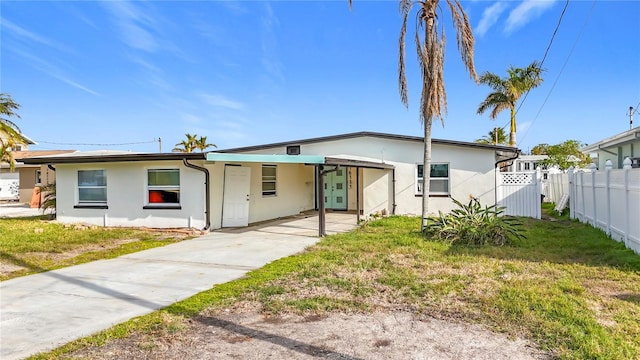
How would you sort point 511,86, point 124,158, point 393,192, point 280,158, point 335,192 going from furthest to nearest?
1. point 511,86
2. point 335,192
3. point 393,192
4. point 124,158
5. point 280,158

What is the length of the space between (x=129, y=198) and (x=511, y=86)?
23240 mm

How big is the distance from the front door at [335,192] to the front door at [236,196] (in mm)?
6043

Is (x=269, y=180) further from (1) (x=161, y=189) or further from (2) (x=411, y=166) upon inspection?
(2) (x=411, y=166)

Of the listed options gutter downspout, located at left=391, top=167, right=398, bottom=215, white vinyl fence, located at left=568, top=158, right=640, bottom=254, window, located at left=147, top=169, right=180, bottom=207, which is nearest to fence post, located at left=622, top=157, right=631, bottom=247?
white vinyl fence, located at left=568, top=158, right=640, bottom=254

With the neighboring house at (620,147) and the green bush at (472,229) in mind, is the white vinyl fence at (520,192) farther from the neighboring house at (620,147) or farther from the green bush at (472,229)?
the green bush at (472,229)

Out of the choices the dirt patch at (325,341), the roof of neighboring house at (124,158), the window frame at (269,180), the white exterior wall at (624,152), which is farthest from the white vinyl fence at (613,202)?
the window frame at (269,180)

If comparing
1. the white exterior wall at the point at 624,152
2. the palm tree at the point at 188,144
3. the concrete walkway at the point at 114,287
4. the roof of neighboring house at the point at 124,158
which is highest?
the palm tree at the point at 188,144

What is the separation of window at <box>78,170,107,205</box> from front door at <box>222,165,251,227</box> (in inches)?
162

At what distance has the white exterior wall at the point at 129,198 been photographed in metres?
11.5

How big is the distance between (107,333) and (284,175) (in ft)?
37.9

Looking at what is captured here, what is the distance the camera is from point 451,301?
478 cm

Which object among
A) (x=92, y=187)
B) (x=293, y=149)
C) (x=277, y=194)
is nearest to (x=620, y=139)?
(x=293, y=149)

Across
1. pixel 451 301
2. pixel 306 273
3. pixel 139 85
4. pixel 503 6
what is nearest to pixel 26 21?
pixel 139 85

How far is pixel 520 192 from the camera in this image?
13.9 meters
